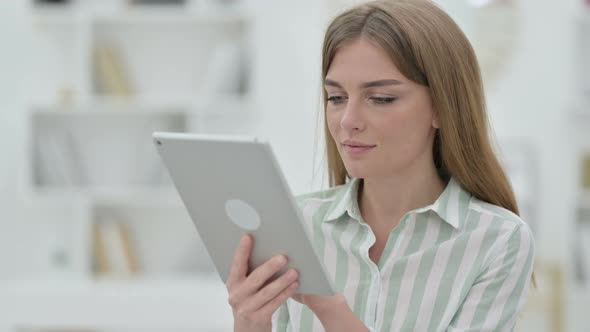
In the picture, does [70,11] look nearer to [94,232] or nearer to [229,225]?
[94,232]

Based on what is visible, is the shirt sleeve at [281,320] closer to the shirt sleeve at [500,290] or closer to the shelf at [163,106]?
the shirt sleeve at [500,290]

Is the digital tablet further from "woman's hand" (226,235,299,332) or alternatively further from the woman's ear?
the woman's ear

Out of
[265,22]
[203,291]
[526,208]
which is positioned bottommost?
[203,291]

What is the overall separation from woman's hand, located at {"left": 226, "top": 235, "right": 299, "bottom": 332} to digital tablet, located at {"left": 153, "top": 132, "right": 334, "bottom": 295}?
1cm

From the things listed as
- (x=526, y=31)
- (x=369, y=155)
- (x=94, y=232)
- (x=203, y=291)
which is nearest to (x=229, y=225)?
(x=369, y=155)

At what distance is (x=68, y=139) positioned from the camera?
13.1ft

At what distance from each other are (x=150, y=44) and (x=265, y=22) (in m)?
0.52

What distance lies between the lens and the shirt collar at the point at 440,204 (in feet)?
4.67

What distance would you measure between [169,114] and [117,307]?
0.86 m

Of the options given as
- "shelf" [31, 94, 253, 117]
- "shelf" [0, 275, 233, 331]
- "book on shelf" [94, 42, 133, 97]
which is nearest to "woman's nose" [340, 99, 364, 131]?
"shelf" [0, 275, 233, 331]

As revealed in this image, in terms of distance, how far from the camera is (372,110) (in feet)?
4.40

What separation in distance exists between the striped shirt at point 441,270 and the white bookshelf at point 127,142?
2.29 m

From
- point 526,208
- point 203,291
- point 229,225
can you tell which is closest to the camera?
point 229,225

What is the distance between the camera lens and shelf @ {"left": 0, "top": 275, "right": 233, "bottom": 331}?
3.67 meters
